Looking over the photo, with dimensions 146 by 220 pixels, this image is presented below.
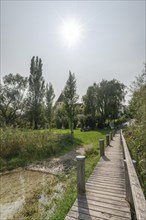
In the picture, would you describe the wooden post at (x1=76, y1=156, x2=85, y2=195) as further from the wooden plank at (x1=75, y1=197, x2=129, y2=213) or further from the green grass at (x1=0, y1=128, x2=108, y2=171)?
the green grass at (x1=0, y1=128, x2=108, y2=171)

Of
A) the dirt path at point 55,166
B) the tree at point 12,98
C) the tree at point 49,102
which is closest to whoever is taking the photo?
the dirt path at point 55,166

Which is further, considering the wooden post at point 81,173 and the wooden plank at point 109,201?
the wooden post at point 81,173

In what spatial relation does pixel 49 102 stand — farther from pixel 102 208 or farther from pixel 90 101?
pixel 102 208

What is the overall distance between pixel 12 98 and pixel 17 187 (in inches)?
908

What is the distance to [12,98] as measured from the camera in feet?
84.5

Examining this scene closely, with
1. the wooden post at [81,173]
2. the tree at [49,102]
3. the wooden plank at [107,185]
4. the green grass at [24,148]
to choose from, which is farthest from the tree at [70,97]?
the wooden post at [81,173]

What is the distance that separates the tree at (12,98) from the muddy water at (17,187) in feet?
67.9

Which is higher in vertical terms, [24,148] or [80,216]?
[24,148]

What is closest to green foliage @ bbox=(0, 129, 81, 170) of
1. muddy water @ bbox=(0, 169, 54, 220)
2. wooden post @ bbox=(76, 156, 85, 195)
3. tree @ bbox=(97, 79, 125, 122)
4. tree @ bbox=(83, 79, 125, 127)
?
muddy water @ bbox=(0, 169, 54, 220)

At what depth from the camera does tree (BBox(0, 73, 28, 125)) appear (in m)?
25.2

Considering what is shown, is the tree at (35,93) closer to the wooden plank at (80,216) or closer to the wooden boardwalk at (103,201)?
the wooden boardwalk at (103,201)

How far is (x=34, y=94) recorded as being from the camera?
85.9 feet

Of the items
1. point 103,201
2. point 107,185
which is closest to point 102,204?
point 103,201

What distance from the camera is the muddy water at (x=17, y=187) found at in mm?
4068
